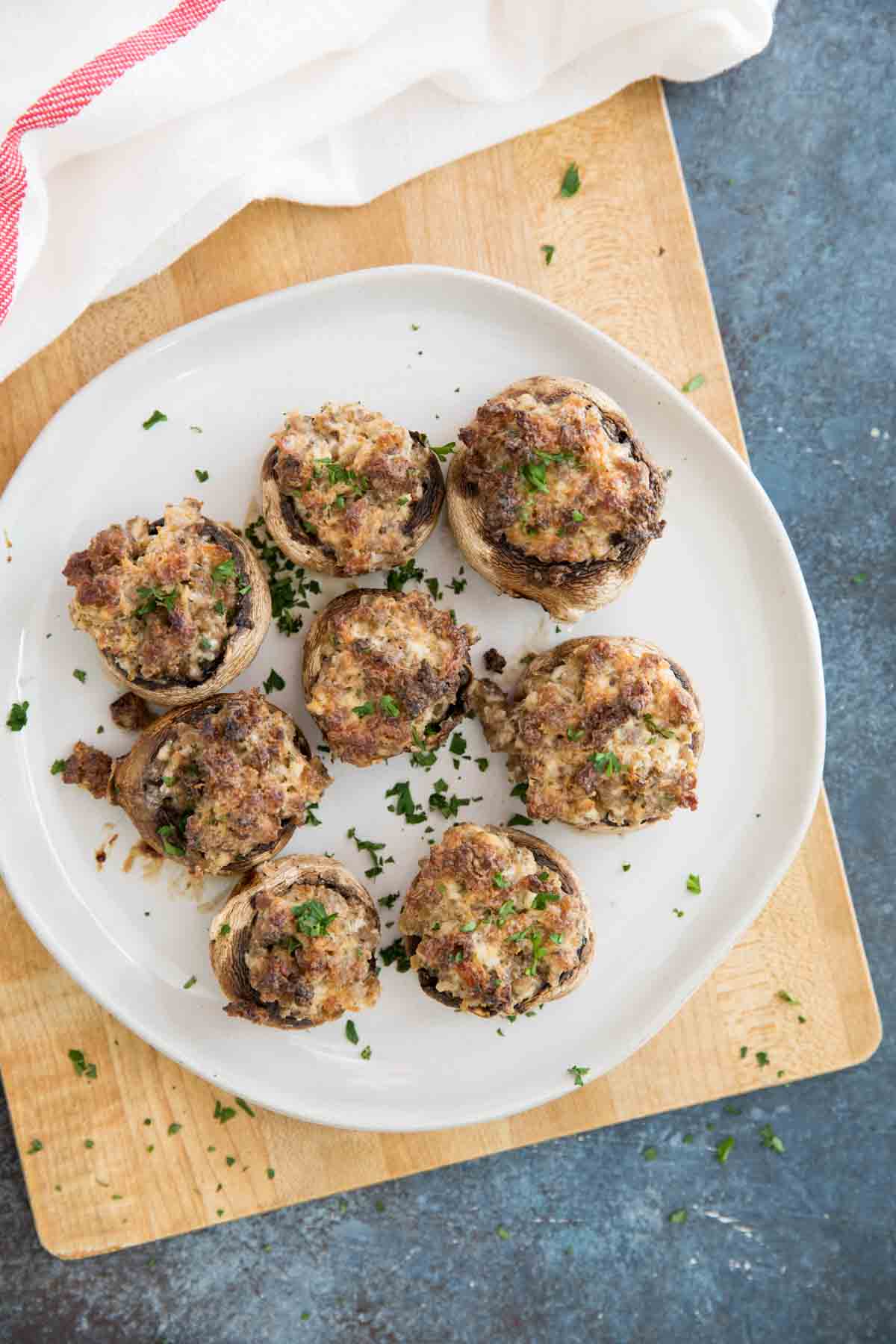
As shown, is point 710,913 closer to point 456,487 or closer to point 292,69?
Answer: point 456,487

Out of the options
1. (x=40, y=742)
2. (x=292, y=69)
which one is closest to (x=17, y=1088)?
(x=40, y=742)

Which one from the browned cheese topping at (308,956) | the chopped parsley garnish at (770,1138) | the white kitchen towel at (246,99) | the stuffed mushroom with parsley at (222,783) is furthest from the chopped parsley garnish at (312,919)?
the chopped parsley garnish at (770,1138)

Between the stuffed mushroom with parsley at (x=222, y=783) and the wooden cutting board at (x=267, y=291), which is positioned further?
the wooden cutting board at (x=267, y=291)

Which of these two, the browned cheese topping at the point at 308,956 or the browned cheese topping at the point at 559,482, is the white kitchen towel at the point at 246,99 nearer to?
the browned cheese topping at the point at 559,482

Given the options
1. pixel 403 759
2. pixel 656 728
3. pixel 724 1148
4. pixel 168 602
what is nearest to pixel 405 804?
pixel 403 759

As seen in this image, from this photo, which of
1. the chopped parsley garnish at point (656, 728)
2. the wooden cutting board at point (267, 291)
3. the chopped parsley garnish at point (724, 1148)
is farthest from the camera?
the chopped parsley garnish at point (724, 1148)

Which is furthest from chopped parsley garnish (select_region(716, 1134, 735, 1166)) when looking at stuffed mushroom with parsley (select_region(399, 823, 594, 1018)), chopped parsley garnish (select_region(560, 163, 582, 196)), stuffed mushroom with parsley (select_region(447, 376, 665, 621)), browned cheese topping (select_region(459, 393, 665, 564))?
chopped parsley garnish (select_region(560, 163, 582, 196))

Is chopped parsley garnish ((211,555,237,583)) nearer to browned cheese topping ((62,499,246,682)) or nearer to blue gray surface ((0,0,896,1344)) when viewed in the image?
browned cheese topping ((62,499,246,682))
